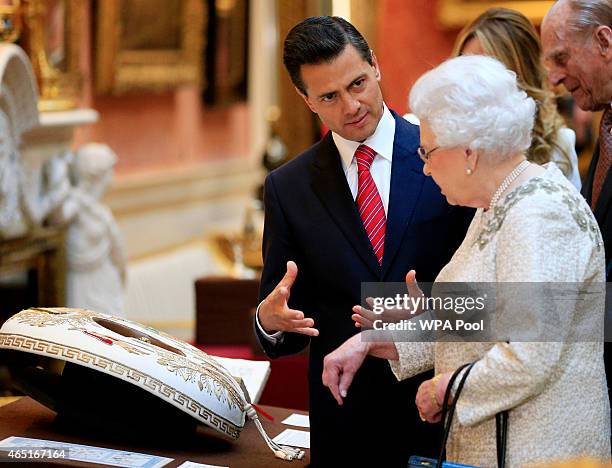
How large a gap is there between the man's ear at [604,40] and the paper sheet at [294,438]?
4.11 feet

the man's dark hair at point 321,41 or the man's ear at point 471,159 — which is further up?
the man's dark hair at point 321,41

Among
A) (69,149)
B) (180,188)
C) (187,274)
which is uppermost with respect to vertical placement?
(69,149)

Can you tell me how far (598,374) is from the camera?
6.79ft

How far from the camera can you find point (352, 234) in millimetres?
2561

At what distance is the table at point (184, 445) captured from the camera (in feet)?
8.07

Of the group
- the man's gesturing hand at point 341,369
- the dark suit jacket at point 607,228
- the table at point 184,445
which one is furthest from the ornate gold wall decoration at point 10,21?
the man's gesturing hand at point 341,369

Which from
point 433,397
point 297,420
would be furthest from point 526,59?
point 433,397

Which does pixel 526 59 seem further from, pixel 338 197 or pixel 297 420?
pixel 297 420

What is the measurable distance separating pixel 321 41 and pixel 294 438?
0.99m

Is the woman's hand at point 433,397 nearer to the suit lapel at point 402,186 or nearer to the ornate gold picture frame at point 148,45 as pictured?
the suit lapel at point 402,186

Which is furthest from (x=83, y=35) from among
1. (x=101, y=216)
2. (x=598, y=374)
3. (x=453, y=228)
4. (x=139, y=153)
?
(x=598, y=374)

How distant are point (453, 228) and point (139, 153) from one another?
6400mm

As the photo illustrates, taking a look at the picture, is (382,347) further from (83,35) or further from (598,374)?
(83,35)

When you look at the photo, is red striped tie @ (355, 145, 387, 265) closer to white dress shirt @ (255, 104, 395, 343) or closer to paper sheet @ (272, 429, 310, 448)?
white dress shirt @ (255, 104, 395, 343)
